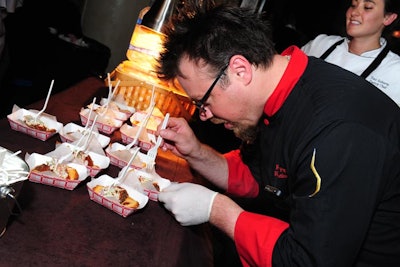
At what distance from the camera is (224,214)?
168 cm

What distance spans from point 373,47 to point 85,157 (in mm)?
2575

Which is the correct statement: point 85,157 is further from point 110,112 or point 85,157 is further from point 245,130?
point 245,130

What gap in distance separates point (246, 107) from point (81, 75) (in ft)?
13.3

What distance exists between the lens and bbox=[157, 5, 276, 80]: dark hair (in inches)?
62.7

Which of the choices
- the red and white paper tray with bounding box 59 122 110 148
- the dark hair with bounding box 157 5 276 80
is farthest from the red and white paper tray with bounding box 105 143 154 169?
the dark hair with bounding box 157 5 276 80

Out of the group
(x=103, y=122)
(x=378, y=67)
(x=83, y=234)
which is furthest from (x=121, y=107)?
(x=378, y=67)

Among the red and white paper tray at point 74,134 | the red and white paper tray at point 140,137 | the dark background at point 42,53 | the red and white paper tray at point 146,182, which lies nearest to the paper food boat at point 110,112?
the red and white paper tray at point 140,137

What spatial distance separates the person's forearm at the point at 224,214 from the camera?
1.65m

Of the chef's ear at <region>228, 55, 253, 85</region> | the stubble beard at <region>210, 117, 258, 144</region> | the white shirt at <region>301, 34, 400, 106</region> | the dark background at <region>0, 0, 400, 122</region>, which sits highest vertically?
the white shirt at <region>301, 34, 400, 106</region>

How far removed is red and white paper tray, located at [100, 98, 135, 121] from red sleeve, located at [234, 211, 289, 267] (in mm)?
1263

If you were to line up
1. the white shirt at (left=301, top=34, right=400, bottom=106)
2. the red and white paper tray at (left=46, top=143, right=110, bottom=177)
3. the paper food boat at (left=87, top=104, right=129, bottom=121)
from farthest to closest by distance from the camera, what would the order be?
1. the white shirt at (left=301, top=34, right=400, bottom=106)
2. the paper food boat at (left=87, top=104, right=129, bottom=121)
3. the red and white paper tray at (left=46, top=143, right=110, bottom=177)

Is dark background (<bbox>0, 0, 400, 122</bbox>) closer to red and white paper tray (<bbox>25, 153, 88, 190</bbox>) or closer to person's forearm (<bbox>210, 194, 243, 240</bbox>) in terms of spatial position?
red and white paper tray (<bbox>25, 153, 88, 190</bbox>)

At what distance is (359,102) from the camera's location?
1449mm

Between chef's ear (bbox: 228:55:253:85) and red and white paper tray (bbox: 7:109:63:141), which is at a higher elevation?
chef's ear (bbox: 228:55:253:85)
